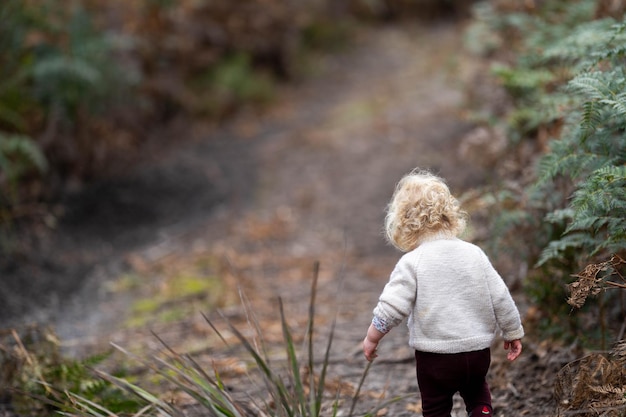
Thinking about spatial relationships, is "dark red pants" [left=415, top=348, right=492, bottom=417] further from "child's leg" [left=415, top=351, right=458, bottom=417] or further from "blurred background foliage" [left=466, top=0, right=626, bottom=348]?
"blurred background foliage" [left=466, top=0, right=626, bottom=348]

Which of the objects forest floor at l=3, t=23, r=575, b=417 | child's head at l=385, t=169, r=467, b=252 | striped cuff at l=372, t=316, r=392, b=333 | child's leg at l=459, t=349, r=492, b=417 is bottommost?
forest floor at l=3, t=23, r=575, b=417

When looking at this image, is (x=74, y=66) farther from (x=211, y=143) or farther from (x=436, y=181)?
(x=436, y=181)

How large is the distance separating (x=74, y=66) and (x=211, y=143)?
2644 mm

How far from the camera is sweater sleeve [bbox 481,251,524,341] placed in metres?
2.52

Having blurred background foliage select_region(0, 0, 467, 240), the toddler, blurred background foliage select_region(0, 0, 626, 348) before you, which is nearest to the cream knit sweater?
the toddler

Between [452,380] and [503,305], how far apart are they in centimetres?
34

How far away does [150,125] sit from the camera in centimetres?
862

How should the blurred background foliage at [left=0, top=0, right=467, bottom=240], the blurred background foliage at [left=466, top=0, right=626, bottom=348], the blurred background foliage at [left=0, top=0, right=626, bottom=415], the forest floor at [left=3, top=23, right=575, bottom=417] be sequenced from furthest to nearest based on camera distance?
the blurred background foliage at [left=0, top=0, right=467, bottom=240] < the forest floor at [left=3, top=23, right=575, bottom=417] < the blurred background foliage at [left=0, top=0, right=626, bottom=415] < the blurred background foliage at [left=466, top=0, right=626, bottom=348]

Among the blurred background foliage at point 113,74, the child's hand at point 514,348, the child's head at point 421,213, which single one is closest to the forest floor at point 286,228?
the child's head at point 421,213

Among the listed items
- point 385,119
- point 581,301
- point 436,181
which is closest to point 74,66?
point 385,119

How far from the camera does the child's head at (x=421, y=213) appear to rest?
8.42 ft

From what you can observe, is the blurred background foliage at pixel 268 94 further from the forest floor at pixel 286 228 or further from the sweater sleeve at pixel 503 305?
the sweater sleeve at pixel 503 305

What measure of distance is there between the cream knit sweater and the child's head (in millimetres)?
86

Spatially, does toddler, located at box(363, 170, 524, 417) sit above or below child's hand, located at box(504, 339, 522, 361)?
above
